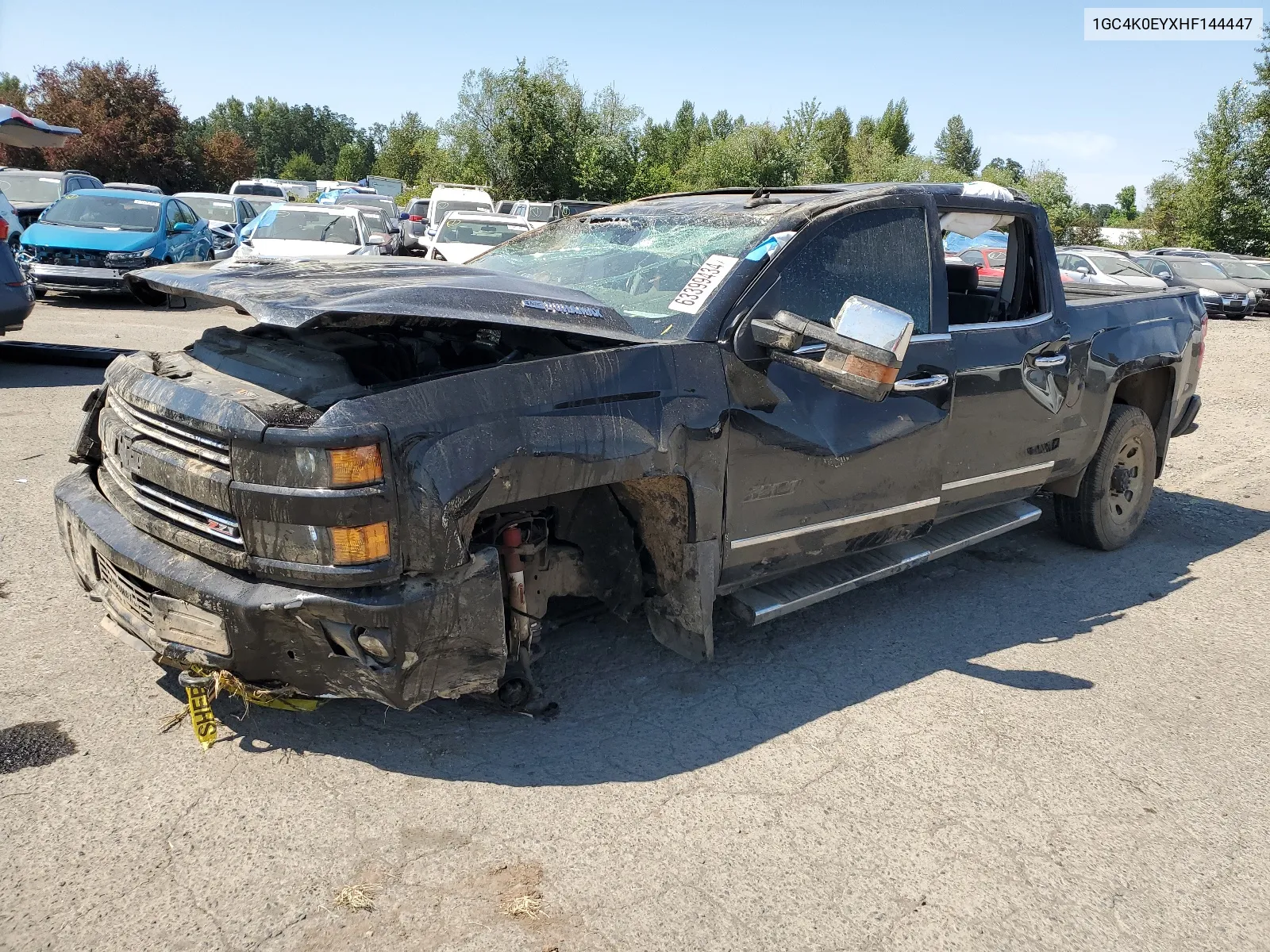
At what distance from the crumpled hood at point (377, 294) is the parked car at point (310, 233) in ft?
36.4

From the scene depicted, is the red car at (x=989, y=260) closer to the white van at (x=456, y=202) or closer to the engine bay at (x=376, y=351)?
the engine bay at (x=376, y=351)

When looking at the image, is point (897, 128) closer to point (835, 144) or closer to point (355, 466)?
point (835, 144)

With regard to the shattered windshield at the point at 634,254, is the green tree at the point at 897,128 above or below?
above

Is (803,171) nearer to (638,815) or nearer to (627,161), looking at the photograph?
(627,161)

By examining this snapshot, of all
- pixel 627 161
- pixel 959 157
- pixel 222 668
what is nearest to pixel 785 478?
pixel 222 668

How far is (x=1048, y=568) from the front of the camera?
5375 mm

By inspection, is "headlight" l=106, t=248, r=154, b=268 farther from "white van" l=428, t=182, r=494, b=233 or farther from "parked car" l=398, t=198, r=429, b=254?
"white van" l=428, t=182, r=494, b=233

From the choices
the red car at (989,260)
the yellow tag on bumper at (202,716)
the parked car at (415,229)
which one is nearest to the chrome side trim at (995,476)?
the red car at (989,260)

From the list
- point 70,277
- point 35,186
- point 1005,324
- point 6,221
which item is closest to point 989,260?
point 1005,324

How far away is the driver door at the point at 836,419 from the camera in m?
3.51

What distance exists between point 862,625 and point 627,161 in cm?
3490

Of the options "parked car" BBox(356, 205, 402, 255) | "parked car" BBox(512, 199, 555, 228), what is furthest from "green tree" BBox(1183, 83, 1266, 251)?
"parked car" BBox(356, 205, 402, 255)

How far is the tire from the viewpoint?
540 cm

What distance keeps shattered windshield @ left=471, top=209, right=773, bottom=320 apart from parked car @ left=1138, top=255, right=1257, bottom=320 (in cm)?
2040
